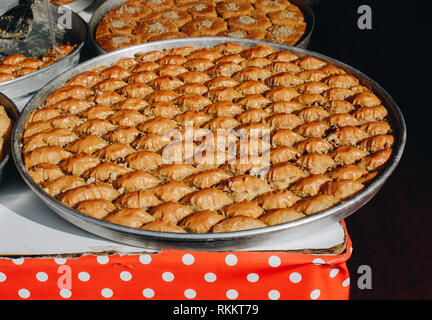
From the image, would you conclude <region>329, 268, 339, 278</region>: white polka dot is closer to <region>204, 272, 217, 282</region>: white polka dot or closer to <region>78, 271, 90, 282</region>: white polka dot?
<region>204, 272, 217, 282</region>: white polka dot

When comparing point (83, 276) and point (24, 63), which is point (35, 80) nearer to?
point (24, 63)

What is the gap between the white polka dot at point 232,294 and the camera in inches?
50.8

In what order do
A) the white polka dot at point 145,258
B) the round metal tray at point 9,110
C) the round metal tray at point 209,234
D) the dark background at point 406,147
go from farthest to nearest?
the dark background at point 406,147 → the round metal tray at point 9,110 → the white polka dot at point 145,258 → the round metal tray at point 209,234

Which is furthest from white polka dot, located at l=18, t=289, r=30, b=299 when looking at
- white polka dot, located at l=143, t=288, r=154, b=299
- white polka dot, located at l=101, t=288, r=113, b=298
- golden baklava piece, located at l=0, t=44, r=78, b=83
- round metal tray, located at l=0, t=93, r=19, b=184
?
→ golden baklava piece, located at l=0, t=44, r=78, b=83

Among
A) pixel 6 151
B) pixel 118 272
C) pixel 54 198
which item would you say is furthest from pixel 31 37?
pixel 118 272

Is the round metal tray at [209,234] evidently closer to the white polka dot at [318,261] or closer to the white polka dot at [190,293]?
the white polka dot at [318,261]

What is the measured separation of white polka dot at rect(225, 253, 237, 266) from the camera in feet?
3.98

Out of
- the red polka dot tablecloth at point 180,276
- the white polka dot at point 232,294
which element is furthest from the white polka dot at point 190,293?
the white polka dot at point 232,294

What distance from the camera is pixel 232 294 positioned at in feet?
4.25

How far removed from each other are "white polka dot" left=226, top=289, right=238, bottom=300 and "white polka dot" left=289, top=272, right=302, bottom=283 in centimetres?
18

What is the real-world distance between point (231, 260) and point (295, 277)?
0.20 meters

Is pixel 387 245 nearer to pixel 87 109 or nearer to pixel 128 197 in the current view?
pixel 128 197

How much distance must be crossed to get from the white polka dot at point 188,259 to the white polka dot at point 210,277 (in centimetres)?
7
